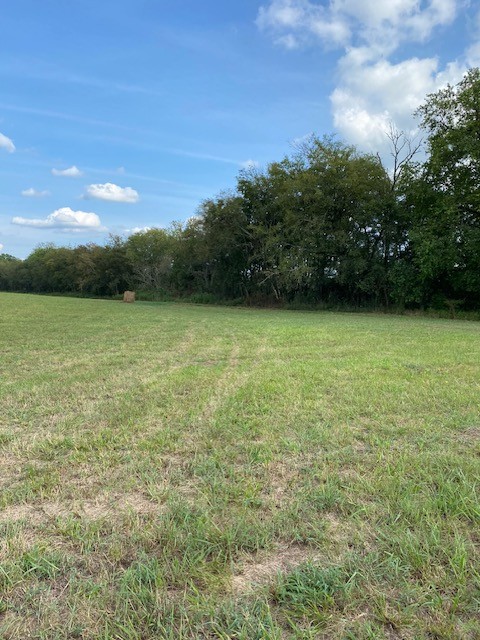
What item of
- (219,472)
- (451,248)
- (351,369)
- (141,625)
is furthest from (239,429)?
(451,248)

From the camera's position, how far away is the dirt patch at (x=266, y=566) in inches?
73.4

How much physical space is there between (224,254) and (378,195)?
44.5 feet

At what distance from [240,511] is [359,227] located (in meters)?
28.2

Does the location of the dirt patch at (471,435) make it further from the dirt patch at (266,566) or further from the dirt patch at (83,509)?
the dirt patch at (83,509)

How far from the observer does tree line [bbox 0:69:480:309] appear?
74.6ft

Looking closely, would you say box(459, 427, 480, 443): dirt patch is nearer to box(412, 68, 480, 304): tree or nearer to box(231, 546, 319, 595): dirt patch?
box(231, 546, 319, 595): dirt patch

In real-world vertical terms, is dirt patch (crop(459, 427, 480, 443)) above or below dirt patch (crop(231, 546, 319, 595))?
above

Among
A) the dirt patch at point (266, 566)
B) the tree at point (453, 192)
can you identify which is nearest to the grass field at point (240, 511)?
the dirt patch at point (266, 566)

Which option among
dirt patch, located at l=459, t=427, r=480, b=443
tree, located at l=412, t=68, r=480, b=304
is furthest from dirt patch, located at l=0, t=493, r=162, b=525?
tree, located at l=412, t=68, r=480, b=304

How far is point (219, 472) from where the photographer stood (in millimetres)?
3004

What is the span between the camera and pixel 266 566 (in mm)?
1977

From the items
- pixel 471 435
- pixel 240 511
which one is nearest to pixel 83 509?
pixel 240 511

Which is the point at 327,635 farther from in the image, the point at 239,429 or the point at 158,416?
the point at 158,416

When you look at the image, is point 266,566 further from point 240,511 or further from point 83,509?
point 83,509
